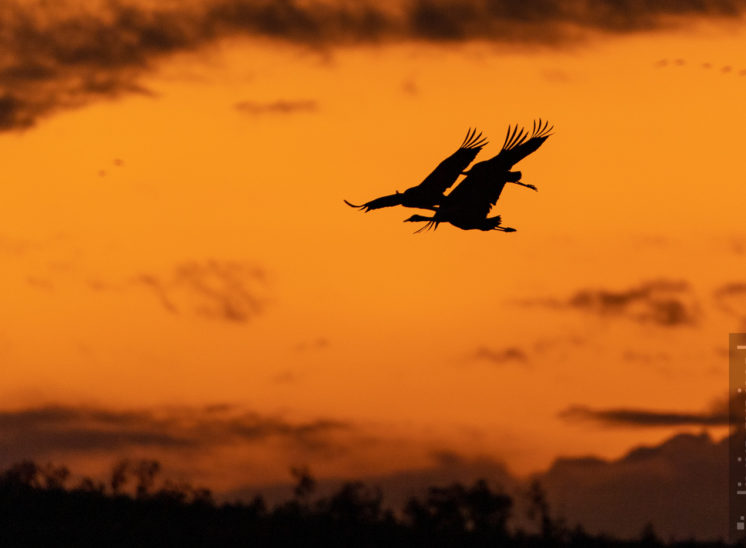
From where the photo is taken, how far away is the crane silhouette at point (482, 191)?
2458 centimetres

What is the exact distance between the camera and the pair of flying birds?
80.5 ft

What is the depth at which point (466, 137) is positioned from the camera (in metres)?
26.0

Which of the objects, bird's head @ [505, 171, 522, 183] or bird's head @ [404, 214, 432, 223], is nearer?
bird's head @ [404, 214, 432, 223]

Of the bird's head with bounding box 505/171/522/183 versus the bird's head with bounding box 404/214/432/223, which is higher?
the bird's head with bounding box 505/171/522/183

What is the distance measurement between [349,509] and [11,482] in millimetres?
8988

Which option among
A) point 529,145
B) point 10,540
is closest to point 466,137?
point 529,145

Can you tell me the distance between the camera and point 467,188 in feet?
82.3

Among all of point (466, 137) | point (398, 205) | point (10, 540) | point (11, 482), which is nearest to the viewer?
point (398, 205)

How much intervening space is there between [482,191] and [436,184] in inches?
29.6

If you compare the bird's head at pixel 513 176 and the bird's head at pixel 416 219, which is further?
the bird's head at pixel 513 176

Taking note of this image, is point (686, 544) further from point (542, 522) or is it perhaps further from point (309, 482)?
point (309, 482)

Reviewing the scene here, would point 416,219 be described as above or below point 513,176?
below

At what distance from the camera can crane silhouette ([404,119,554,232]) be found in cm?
2458

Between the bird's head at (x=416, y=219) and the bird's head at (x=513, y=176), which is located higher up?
the bird's head at (x=513, y=176)
